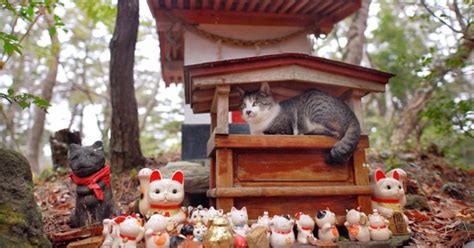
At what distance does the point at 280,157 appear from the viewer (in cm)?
341

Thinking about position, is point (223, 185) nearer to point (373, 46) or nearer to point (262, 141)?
point (262, 141)

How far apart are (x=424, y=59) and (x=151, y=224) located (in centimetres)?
421

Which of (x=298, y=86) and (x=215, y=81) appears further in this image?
(x=298, y=86)

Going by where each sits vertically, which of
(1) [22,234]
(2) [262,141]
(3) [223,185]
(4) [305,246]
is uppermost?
(2) [262,141]

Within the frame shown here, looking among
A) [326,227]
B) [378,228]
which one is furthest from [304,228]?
[378,228]

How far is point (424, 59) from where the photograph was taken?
4.79 m

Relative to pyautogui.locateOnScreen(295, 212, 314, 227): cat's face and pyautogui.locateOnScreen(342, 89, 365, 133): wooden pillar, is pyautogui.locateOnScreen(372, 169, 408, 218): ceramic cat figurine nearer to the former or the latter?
pyautogui.locateOnScreen(342, 89, 365, 133): wooden pillar

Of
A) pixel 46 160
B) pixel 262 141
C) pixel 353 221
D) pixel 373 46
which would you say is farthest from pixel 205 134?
pixel 46 160

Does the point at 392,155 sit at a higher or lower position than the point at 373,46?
lower

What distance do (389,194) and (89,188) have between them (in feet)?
9.21

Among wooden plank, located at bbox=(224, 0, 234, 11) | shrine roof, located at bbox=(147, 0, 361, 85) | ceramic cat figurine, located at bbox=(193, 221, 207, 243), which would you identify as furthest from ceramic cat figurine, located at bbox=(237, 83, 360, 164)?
shrine roof, located at bbox=(147, 0, 361, 85)

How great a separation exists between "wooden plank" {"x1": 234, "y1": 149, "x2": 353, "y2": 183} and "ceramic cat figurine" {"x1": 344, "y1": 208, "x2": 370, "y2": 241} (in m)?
0.46

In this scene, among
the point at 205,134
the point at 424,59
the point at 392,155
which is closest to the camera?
the point at 424,59

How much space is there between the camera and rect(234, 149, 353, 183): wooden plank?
3330 millimetres
